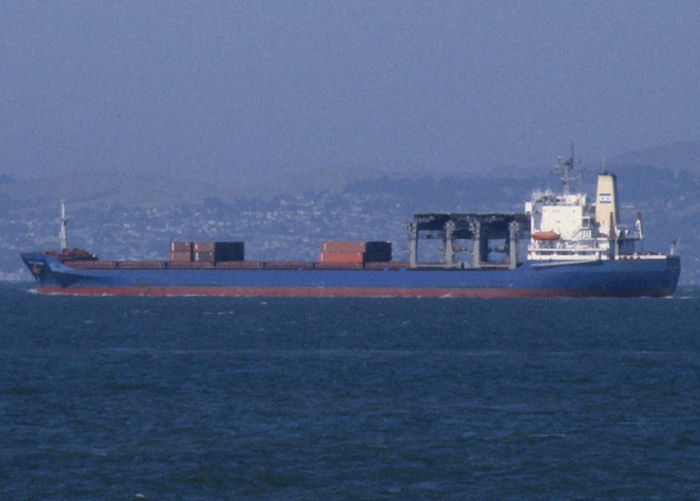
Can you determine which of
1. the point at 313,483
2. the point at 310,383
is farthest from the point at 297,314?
the point at 313,483

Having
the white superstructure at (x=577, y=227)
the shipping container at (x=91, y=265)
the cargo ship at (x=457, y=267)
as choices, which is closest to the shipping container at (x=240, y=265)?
the cargo ship at (x=457, y=267)

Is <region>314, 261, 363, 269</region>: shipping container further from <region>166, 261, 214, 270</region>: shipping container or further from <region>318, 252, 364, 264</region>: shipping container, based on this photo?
<region>166, 261, 214, 270</region>: shipping container

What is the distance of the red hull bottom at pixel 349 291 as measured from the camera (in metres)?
103

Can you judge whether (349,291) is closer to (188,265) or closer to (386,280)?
(386,280)

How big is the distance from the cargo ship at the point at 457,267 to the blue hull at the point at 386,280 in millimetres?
92

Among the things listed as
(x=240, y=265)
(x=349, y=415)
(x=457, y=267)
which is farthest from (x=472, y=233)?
(x=349, y=415)

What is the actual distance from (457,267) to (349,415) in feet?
246

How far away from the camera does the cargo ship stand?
337 feet

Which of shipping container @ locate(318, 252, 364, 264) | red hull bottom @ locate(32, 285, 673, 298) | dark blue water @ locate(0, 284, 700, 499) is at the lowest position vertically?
dark blue water @ locate(0, 284, 700, 499)

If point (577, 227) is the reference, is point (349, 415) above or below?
below

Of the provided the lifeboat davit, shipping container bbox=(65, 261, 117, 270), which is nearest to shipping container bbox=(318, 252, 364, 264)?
the lifeboat davit

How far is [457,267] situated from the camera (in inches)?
4247

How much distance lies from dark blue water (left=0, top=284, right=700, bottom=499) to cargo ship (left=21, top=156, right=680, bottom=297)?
120ft

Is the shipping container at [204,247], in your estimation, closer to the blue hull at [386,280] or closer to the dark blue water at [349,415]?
the blue hull at [386,280]
